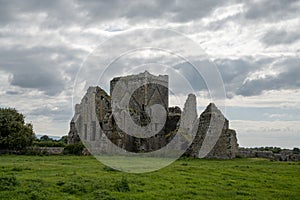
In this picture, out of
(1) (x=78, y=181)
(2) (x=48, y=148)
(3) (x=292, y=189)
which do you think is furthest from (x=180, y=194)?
(2) (x=48, y=148)

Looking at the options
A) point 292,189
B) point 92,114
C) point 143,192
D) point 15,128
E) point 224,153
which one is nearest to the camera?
point 143,192

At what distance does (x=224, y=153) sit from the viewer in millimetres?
44094

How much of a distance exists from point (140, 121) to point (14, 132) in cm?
1732

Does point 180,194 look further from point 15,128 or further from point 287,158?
point 15,128

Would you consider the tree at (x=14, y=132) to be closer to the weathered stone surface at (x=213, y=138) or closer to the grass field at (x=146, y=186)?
the weathered stone surface at (x=213, y=138)

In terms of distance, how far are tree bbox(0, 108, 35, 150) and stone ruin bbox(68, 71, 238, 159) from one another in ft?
26.4

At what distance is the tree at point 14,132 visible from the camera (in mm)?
48125

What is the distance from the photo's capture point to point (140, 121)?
5812 centimetres

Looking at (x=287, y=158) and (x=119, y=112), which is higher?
(x=119, y=112)

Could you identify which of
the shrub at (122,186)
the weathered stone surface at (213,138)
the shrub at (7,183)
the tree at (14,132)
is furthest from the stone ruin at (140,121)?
the shrub at (7,183)

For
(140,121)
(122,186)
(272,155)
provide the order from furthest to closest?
(140,121) → (272,155) → (122,186)

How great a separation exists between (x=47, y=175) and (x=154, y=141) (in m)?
32.8

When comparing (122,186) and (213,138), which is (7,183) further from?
(213,138)

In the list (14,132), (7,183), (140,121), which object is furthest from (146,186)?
(140,121)
